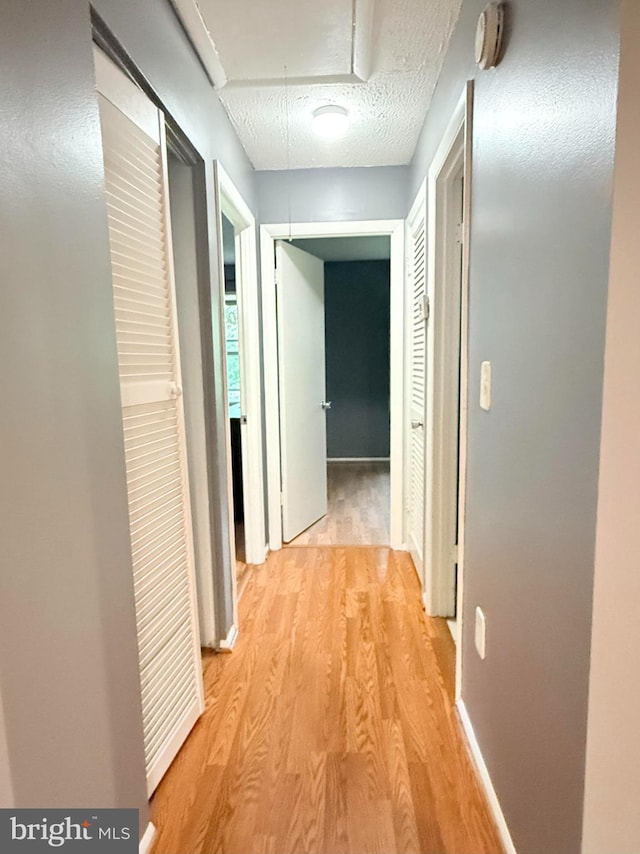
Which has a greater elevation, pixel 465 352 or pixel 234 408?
pixel 465 352

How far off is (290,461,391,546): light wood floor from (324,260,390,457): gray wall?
16.1 inches

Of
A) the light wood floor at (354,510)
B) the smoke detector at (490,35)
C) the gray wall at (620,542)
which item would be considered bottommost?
the light wood floor at (354,510)

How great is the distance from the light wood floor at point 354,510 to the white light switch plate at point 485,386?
212 centimetres

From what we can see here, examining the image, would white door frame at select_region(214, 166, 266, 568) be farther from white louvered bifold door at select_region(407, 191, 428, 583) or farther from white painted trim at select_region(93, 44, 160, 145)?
white painted trim at select_region(93, 44, 160, 145)

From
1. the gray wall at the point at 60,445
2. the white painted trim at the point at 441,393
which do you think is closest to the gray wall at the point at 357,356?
the white painted trim at the point at 441,393

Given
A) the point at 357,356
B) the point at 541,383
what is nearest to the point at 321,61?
the point at 541,383

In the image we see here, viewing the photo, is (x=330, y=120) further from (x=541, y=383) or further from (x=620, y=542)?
(x=620, y=542)

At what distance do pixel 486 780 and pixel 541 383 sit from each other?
1.18m

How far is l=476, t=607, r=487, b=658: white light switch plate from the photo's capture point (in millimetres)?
1431

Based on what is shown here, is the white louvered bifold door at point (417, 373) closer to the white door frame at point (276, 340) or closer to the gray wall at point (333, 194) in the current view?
the white door frame at point (276, 340)

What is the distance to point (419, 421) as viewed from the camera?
106 inches

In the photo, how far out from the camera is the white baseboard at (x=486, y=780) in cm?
123

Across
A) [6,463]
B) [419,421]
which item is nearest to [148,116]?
[6,463]

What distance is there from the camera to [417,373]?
2.76 meters
